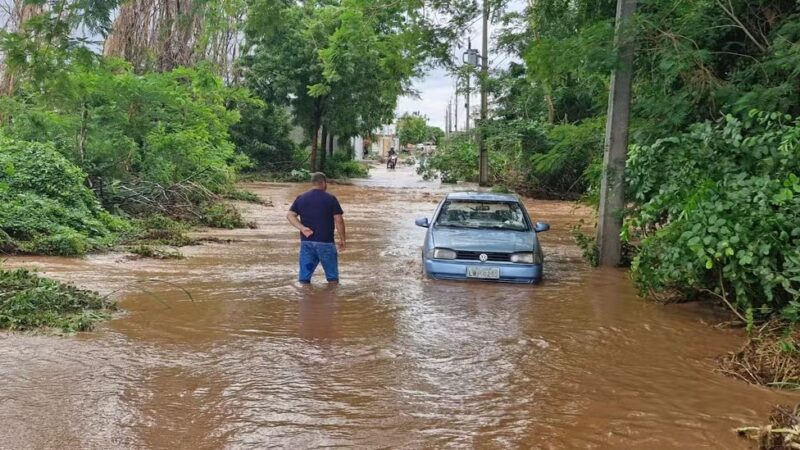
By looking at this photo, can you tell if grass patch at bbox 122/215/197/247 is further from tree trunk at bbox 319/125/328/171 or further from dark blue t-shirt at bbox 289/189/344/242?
tree trunk at bbox 319/125/328/171

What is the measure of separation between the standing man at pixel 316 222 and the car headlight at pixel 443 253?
50.7 inches

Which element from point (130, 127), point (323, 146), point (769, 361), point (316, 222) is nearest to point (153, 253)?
point (316, 222)

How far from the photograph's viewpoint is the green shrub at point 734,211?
6930 mm

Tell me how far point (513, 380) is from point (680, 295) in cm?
425

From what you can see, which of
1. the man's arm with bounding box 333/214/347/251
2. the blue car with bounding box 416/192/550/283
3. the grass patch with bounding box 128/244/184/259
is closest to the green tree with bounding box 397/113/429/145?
the grass patch with bounding box 128/244/184/259

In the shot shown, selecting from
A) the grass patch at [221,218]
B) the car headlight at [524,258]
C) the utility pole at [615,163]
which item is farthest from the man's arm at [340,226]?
the grass patch at [221,218]

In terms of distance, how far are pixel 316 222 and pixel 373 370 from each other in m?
3.95

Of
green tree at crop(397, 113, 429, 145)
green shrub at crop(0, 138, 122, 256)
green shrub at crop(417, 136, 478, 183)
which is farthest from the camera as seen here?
green tree at crop(397, 113, 429, 145)

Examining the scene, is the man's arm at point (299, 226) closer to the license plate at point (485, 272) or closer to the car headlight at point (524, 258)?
the license plate at point (485, 272)

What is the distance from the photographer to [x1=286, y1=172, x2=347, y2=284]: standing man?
973cm

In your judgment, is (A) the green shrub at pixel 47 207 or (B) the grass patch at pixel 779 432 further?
(A) the green shrub at pixel 47 207

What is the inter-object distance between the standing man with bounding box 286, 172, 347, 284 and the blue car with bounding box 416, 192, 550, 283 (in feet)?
4.57

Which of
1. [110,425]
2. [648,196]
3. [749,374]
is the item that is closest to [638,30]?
[648,196]

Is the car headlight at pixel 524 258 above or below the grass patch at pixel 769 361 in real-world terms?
above
